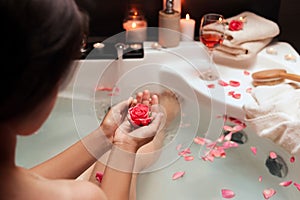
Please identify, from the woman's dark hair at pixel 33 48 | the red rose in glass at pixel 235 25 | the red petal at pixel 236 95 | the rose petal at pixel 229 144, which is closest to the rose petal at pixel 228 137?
the rose petal at pixel 229 144

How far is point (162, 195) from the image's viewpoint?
1.30 metres

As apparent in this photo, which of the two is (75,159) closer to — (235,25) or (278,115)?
(278,115)

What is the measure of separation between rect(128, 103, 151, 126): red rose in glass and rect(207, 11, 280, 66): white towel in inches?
23.0

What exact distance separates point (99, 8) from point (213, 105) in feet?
2.07

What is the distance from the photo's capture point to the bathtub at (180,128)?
130 centimetres

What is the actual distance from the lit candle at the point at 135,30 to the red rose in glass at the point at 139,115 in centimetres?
62

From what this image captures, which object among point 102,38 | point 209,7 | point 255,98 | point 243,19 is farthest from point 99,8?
point 255,98

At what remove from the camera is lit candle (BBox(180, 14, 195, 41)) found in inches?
63.5

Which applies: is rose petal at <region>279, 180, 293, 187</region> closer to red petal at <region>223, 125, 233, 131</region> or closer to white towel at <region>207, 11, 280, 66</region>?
red petal at <region>223, 125, 233, 131</region>

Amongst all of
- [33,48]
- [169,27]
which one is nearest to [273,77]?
[169,27]

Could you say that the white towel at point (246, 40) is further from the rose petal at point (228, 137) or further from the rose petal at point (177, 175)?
the rose petal at point (177, 175)

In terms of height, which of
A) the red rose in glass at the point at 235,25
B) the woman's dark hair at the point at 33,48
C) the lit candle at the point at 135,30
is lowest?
the lit candle at the point at 135,30

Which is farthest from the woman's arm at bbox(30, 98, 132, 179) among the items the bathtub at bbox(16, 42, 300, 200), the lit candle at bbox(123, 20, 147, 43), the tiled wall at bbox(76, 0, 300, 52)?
the tiled wall at bbox(76, 0, 300, 52)

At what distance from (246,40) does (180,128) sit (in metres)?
0.49
